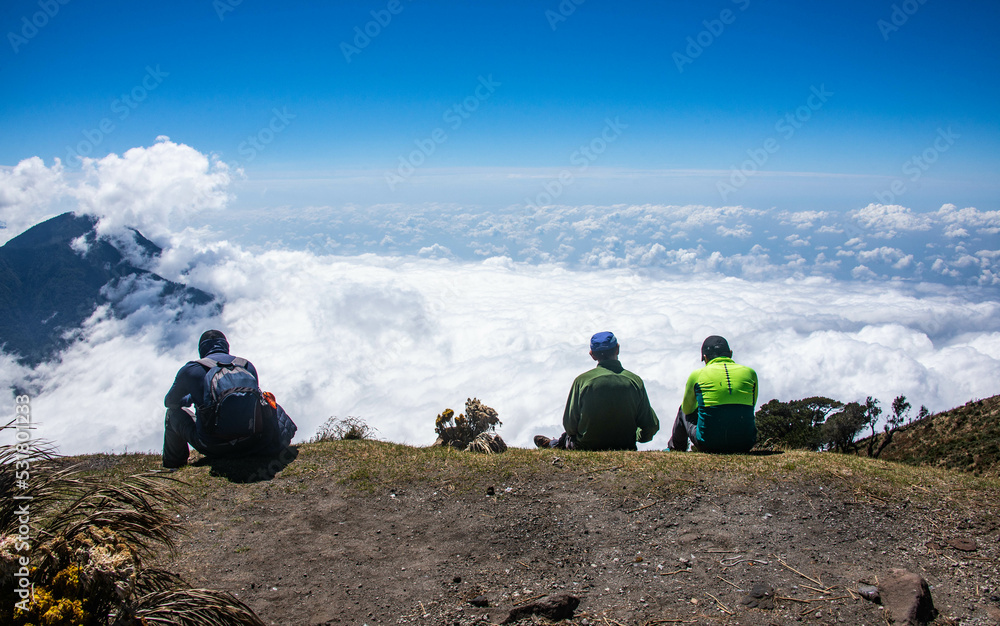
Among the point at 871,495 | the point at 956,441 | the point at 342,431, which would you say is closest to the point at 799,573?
the point at 871,495

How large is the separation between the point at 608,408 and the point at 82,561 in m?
6.91

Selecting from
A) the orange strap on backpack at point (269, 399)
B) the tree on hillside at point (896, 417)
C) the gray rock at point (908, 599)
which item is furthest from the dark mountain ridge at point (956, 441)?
the orange strap on backpack at point (269, 399)

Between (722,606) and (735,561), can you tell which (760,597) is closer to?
(722,606)

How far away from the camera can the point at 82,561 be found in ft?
8.45

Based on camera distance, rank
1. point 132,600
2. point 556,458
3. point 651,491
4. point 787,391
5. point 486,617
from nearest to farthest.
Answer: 1. point 132,600
2. point 486,617
3. point 651,491
4. point 556,458
5. point 787,391

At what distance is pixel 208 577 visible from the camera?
484 centimetres

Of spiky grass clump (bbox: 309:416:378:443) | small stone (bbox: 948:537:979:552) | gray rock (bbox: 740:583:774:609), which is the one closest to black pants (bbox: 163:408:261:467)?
spiky grass clump (bbox: 309:416:378:443)

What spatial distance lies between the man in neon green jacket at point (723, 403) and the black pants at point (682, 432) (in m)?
0.20

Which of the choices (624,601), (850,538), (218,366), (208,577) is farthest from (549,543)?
(218,366)

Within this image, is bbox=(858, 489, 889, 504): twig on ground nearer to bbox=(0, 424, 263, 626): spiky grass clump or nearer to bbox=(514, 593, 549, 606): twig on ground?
bbox=(514, 593, 549, 606): twig on ground

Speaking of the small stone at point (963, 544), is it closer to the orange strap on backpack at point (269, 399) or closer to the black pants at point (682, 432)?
the black pants at point (682, 432)

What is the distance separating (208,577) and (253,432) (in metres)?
2.86

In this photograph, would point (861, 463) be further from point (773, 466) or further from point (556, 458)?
point (556, 458)

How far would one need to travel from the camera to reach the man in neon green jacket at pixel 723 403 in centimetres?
761
